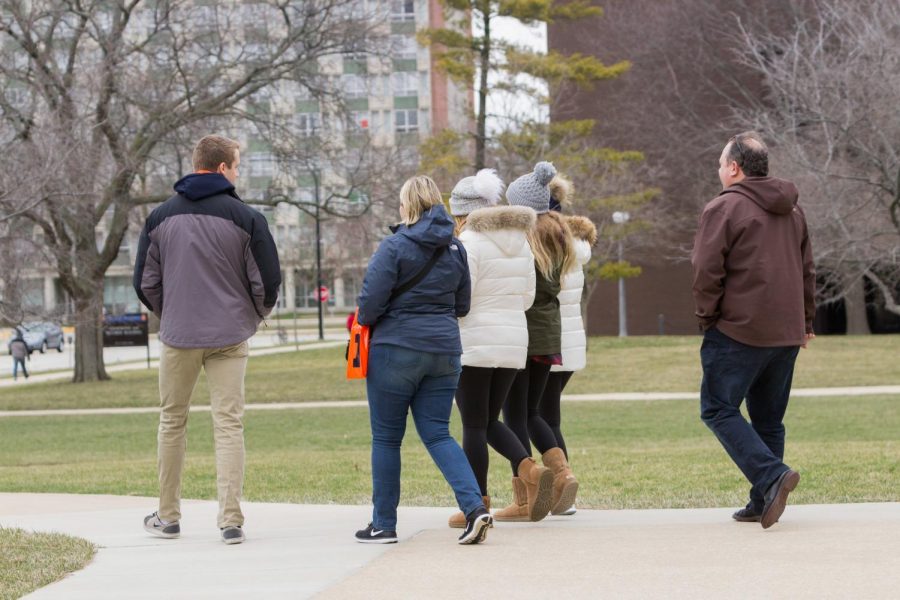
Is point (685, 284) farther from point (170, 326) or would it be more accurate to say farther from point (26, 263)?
point (170, 326)

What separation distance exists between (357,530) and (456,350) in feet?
3.80

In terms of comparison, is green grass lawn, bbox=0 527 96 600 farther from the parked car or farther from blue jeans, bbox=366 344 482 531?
the parked car

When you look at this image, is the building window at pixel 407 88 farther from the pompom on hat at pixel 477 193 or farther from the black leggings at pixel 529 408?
the pompom on hat at pixel 477 193

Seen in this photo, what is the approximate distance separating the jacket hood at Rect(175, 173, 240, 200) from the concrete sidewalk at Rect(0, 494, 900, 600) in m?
1.72

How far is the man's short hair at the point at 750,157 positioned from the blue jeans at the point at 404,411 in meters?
1.73

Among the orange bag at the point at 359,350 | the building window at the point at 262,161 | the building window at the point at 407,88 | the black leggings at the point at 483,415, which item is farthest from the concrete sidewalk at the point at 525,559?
the building window at the point at 407,88

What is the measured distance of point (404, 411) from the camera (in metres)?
6.44

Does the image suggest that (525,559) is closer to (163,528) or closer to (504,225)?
(504,225)

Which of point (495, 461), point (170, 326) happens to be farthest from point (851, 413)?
point (170, 326)

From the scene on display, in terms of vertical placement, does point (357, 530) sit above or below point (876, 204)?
below

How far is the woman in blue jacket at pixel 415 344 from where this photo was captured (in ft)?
20.4

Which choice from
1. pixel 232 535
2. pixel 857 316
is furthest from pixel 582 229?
pixel 857 316

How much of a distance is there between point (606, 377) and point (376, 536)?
2203cm

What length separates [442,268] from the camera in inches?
248
